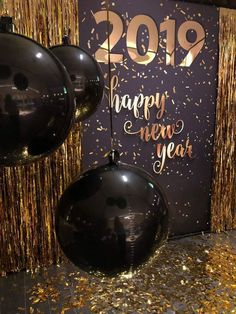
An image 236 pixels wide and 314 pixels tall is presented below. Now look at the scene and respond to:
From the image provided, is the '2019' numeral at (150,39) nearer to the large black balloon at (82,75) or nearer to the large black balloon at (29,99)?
the large black balloon at (82,75)

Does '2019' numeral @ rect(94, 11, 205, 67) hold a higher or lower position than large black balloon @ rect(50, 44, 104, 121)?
higher

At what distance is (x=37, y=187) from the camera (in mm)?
3496

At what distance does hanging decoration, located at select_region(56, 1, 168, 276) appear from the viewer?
851 millimetres

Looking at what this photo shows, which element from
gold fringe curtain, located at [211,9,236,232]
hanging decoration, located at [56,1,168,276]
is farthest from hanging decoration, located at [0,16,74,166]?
gold fringe curtain, located at [211,9,236,232]

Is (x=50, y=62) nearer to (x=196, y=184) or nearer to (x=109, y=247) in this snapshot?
(x=109, y=247)

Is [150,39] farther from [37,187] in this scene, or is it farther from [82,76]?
[82,76]

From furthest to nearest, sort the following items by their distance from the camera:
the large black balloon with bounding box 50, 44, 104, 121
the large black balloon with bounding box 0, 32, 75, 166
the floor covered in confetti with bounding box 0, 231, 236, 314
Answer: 1. the floor covered in confetti with bounding box 0, 231, 236, 314
2. the large black balloon with bounding box 50, 44, 104, 121
3. the large black balloon with bounding box 0, 32, 75, 166

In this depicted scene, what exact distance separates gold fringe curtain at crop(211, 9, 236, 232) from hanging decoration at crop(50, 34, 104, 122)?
3.05 meters

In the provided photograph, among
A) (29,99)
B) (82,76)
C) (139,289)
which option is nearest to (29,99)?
(29,99)

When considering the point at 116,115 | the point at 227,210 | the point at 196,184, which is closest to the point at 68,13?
the point at 116,115

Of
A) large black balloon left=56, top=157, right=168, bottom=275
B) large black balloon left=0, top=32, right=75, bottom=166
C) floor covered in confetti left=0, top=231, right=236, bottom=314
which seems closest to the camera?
large black balloon left=0, top=32, right=75, bottom=166

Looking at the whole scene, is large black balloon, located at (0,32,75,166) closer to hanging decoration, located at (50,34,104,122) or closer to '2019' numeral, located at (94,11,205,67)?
hanging decoration, located at (50,34,104,122)

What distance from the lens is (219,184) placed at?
4.38 meters

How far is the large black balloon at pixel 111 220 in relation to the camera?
33.5 inches
